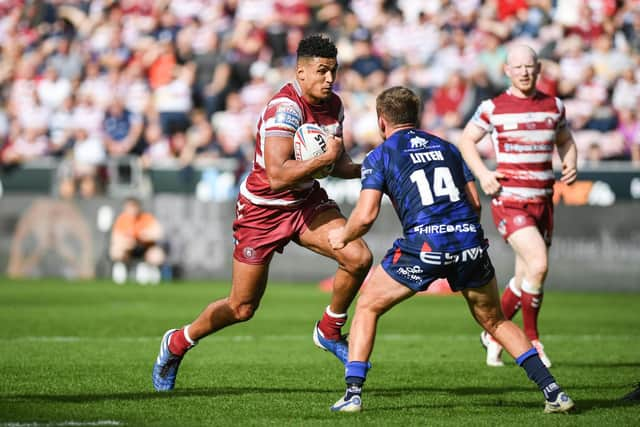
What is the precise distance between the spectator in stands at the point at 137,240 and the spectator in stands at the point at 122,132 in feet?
8.59

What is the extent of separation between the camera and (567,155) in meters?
10.7

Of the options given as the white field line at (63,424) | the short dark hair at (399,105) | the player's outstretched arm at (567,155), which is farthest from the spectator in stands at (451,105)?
the white field line at (63,424)

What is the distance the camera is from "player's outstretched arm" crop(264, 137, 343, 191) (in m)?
8.02

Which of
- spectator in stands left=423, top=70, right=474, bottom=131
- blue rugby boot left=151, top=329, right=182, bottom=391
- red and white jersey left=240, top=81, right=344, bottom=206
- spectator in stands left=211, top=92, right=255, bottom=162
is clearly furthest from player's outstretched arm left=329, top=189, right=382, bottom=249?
spectator in stands left=211, top=92, right=255, bottom=162

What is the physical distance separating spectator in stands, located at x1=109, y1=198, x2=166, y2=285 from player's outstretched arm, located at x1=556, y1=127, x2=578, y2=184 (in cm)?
1152

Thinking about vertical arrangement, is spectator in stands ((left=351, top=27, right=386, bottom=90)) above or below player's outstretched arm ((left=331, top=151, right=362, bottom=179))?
above

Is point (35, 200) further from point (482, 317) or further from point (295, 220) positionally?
point (482, 317)

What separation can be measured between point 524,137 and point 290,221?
3.01m

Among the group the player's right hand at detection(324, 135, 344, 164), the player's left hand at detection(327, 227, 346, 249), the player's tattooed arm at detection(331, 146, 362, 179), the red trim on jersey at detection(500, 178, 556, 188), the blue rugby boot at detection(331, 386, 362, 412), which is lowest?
the blue rugby boot at detection(331, 386, 362, 412)

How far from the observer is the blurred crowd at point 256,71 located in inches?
832

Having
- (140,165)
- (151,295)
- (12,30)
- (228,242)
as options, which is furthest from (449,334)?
(12,30)

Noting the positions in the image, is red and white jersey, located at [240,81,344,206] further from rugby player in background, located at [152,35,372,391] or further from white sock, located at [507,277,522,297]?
white sock, located at [507,277,522,297]

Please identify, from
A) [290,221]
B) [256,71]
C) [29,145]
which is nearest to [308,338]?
[290,221]

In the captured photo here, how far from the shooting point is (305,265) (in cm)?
2066
